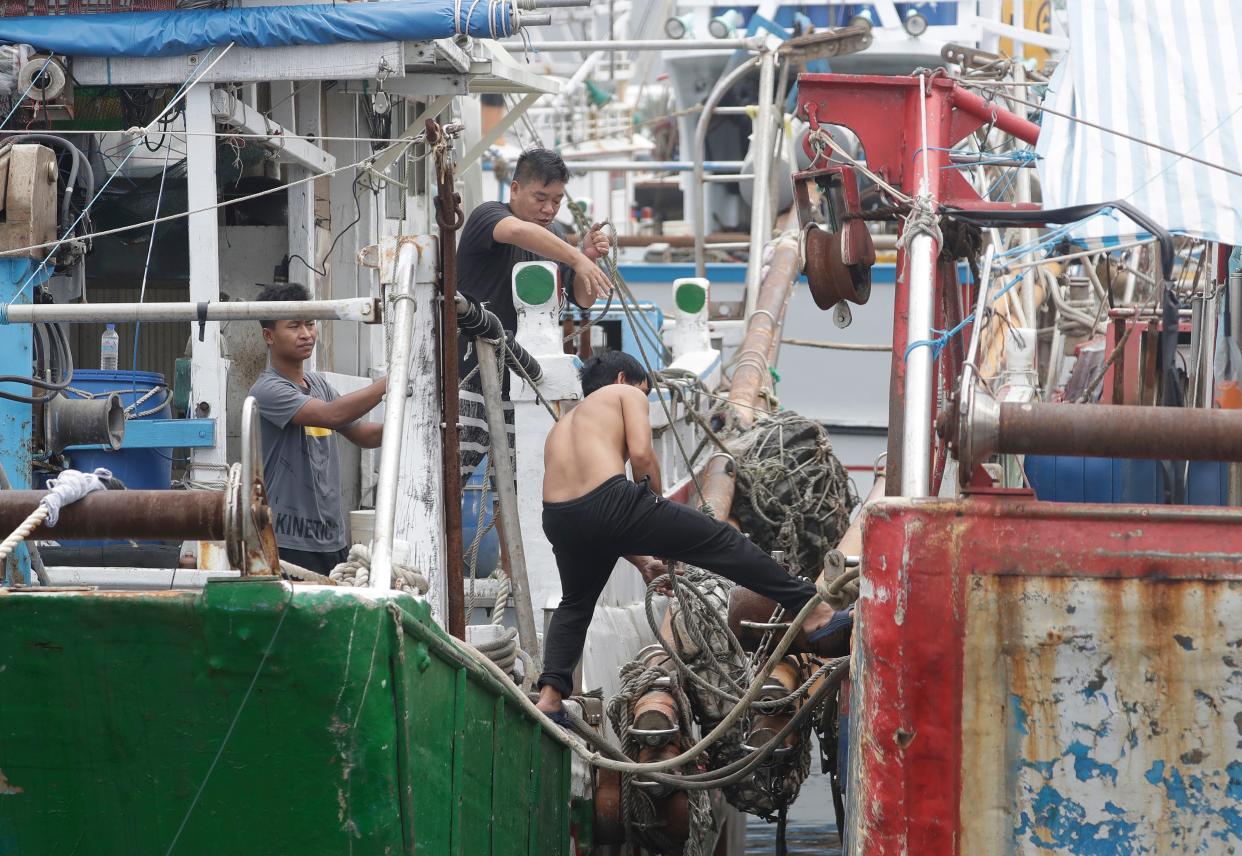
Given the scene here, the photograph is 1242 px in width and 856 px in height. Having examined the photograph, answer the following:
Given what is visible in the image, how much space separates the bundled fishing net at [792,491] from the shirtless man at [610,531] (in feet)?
8.83

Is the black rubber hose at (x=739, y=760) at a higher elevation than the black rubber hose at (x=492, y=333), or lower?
lower

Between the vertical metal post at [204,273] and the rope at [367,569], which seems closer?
the rope at [367,569]

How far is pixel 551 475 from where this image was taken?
19.5 ft

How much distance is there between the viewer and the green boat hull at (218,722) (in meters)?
3.51

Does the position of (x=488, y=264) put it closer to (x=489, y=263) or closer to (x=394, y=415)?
(x=489, y=263)

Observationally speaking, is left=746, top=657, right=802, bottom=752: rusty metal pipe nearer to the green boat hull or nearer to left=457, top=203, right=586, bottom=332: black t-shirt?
left=457, top=203, right=586, bottom=332: black t-shirt

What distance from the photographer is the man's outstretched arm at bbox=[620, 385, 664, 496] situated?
5.98 metres

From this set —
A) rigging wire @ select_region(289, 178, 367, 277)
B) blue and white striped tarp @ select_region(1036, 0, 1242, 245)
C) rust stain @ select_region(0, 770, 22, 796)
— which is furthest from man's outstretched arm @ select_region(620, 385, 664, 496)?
rigging wire @ select_region(289, 178, 367, 277)

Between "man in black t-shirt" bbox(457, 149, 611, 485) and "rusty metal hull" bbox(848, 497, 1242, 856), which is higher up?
"man in black t-shirt" bbox(457, 149, 611, 485)

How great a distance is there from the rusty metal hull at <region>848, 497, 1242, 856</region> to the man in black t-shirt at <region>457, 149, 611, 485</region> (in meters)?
3.12

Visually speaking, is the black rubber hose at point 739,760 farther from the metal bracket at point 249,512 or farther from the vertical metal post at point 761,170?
the vertical metal post at point 761,170

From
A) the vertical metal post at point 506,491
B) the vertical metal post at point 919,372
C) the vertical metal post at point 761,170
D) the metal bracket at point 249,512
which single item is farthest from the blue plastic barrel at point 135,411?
the vertical metal post at point 761,170

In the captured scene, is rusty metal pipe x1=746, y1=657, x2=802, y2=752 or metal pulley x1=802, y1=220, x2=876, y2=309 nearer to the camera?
rusty metal pipe x1=746, y1=657, x2=802, y2=752

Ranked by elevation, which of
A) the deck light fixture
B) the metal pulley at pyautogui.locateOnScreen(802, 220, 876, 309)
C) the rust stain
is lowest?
the rust stain
